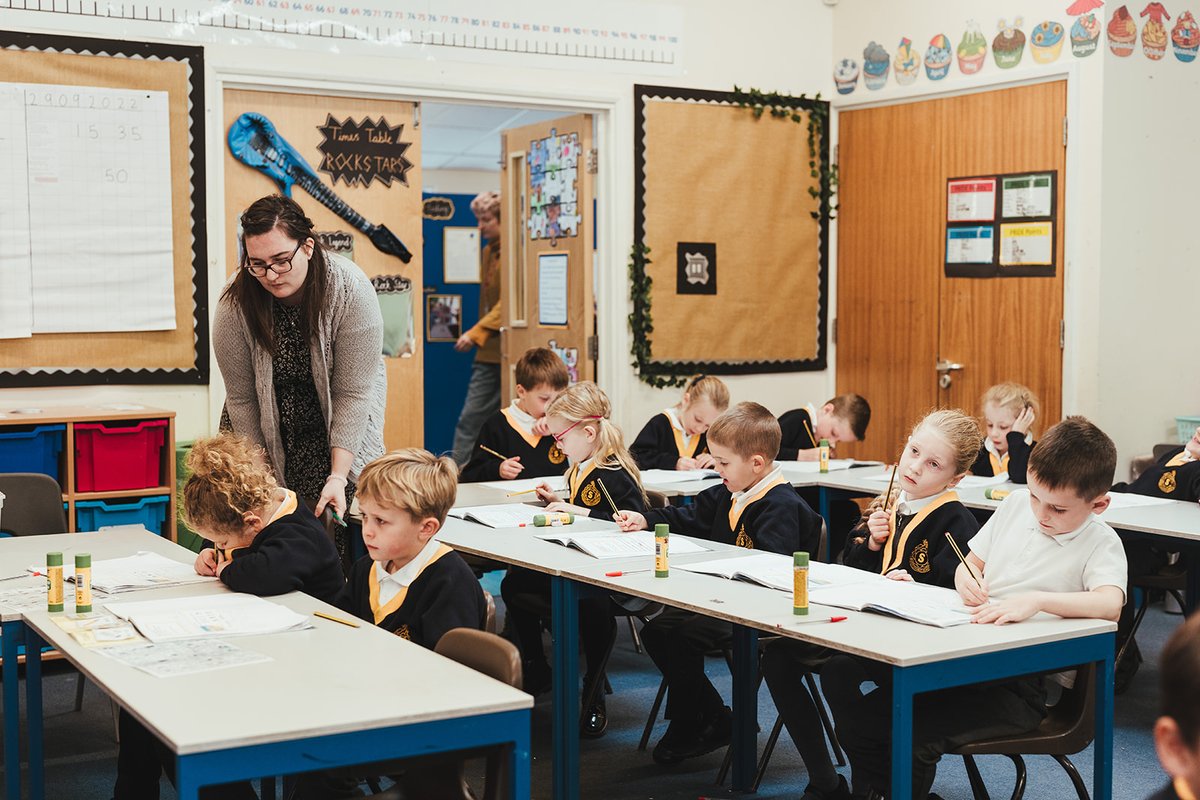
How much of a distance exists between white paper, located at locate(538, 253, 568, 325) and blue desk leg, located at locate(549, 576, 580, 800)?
→ 3.58m

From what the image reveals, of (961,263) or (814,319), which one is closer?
(961,263)

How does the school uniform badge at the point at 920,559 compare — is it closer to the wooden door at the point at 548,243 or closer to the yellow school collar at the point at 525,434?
the yellow school collar at the point at 525,434

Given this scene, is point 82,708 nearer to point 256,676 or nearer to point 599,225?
point 256,676

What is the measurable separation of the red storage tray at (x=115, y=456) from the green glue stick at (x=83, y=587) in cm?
226

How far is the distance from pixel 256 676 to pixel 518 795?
46 cm

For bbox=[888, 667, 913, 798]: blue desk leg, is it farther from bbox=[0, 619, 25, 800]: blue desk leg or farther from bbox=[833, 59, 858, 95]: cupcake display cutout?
bbox=[833, 59, 858, 95]: cupcake display cutout

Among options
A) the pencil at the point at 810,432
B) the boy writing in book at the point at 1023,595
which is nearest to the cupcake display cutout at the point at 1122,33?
the pencil at the point at 810,432

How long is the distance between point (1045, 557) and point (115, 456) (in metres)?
3.35

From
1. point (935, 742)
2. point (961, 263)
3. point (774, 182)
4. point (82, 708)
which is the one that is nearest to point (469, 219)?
point (774, 182)

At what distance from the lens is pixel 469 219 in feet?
32.7

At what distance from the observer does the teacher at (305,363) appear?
3.45 m

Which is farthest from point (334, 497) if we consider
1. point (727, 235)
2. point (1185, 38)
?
point (1185, 38)

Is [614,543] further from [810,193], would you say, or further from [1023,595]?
[810,193]

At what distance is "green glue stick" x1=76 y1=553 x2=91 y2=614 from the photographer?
2654 mm
